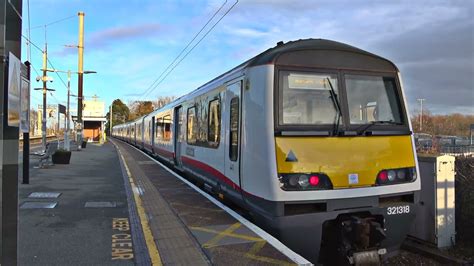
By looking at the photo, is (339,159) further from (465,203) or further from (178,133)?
(178,133)

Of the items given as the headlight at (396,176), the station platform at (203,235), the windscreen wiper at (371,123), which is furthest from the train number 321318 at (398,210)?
the station platform at (203,235)

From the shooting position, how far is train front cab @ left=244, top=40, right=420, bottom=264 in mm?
5672

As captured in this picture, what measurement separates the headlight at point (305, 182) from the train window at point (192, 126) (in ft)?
18.6

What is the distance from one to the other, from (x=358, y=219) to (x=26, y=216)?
230 inches

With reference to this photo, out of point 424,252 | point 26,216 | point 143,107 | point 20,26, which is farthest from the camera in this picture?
point 143,107

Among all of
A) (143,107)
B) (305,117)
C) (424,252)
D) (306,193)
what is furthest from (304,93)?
(143,107)

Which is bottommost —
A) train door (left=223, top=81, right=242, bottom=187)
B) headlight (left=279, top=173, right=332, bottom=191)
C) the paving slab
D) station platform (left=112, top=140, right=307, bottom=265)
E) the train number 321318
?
the paving slab

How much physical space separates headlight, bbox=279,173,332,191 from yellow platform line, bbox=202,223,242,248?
1.20 m

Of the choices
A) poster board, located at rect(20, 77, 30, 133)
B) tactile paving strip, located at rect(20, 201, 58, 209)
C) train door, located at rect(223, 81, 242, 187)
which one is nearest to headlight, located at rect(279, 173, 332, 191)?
train door, located at rect(223, 81, 242, 187)

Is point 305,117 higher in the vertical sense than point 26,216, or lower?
higher

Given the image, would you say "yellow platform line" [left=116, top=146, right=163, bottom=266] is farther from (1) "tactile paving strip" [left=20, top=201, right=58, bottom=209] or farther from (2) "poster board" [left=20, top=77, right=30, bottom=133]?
(2) "poster board" [left=20, top=77, right=30, bottom=133]

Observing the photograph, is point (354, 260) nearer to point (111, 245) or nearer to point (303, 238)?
point (303, 238)

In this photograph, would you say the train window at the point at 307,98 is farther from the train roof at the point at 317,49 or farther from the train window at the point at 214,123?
the train window at the point at 214,123

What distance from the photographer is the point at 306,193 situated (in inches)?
221
